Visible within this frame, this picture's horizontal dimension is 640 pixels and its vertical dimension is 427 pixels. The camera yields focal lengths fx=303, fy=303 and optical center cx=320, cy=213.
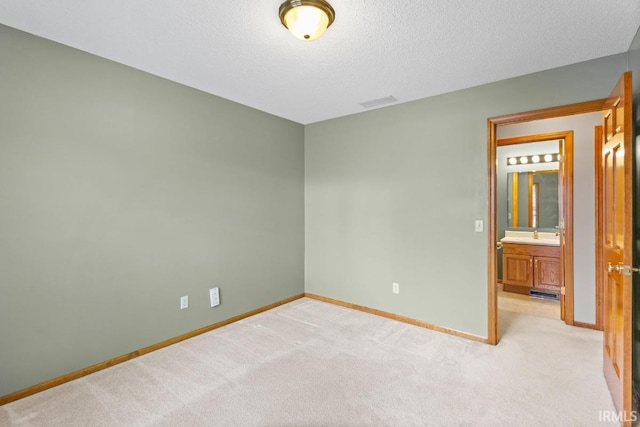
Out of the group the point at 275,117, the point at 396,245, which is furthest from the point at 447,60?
the point at 275,117

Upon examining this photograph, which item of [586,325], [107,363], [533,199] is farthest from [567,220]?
[107,363]

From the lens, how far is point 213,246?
127 inches

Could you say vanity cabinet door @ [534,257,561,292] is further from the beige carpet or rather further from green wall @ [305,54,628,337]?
green wall @ [305,54,628,337]

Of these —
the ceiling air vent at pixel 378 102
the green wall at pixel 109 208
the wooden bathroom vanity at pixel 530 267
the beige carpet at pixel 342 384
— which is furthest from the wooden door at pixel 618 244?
the green wall at pixel 109 208

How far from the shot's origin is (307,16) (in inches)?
68.8

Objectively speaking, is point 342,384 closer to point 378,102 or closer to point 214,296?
point 214,296

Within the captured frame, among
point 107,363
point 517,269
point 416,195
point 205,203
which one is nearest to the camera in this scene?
point 107,363

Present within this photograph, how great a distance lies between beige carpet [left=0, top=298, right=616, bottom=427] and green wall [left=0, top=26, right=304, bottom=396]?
12.8 inches

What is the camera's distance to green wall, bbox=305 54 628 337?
282 centimetres

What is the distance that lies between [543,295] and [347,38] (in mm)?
4445

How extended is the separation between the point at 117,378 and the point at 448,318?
2.98 m

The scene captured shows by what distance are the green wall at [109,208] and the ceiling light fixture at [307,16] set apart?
1602mm

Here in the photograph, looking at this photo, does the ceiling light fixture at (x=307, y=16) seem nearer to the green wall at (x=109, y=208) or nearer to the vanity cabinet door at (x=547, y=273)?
the green wall at (x=109, y=208)

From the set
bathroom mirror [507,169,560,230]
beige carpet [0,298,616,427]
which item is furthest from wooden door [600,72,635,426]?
bathroom mirror [507,169,560,230]
